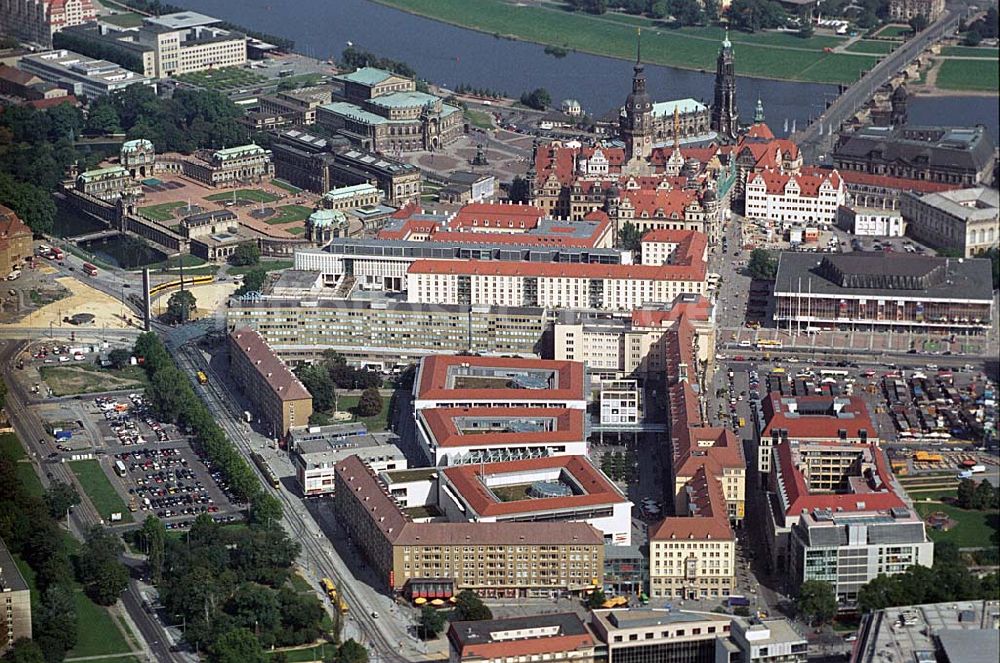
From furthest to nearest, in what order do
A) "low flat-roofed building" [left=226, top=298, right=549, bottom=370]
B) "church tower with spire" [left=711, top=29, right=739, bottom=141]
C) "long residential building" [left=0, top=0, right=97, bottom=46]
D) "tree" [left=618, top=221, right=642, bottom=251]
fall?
"long residential building" [left=0, top=0, right=97, bottom=46] → "church tower with spire" [left=711, top=29, right=739, bottom=141] → "tree" [left=618, top=221, right=642, bottom=251] → "low flat-roofed building" [left=226, top=298, right=549, bottom=370]

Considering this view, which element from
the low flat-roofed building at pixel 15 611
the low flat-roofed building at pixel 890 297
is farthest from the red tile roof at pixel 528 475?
the low flat-roofed building at pixel 890 297

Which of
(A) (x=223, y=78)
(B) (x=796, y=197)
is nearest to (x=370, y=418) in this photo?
(B) (x=796, y=197)

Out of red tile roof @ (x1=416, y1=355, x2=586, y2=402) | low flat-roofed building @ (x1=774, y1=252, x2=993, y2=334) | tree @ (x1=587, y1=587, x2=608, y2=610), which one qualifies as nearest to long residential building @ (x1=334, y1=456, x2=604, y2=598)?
tree @ (x1=587, y1=587, x2=608, y2=610)

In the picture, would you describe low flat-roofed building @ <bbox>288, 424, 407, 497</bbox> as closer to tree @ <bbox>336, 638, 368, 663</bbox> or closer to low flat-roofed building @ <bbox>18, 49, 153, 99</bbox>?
tree @ <bbox>336, 638, 368, 663</bbox>

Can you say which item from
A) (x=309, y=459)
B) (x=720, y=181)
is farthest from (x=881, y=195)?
(x=309, y=459)

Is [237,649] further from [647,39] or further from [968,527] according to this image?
[647,39]

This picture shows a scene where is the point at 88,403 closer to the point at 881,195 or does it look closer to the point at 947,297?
the point at 947,297
